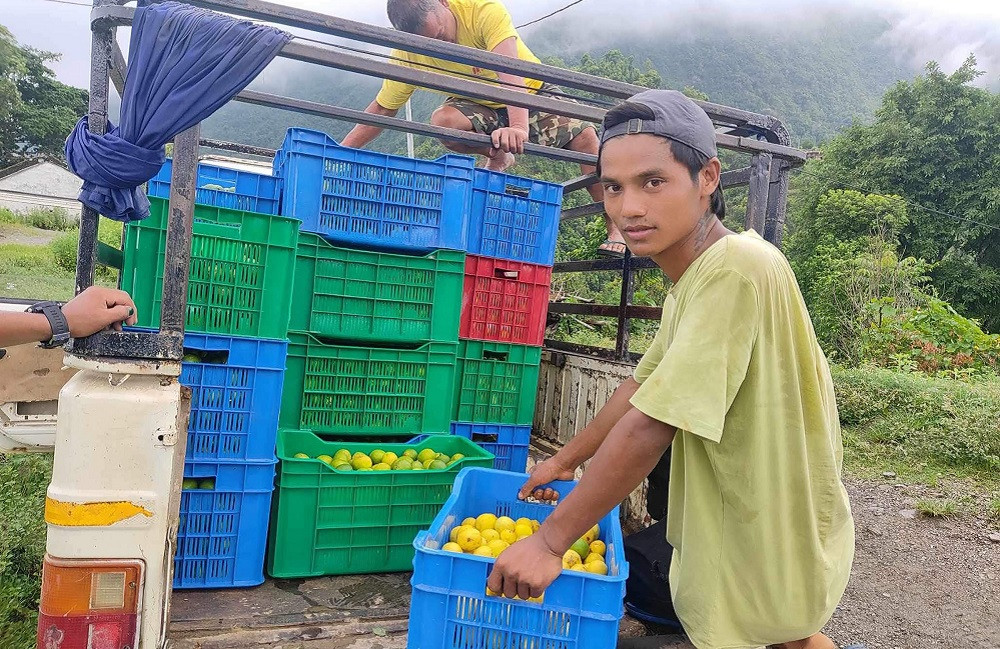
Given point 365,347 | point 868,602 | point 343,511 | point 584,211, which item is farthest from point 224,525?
point 868,602

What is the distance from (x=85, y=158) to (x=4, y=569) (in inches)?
92.8

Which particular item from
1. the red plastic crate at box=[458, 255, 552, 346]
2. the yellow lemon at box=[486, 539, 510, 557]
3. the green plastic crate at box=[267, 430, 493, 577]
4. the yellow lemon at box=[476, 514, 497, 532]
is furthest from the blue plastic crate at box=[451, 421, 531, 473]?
the yellow lemon at box=[486, 539, 510, 557]

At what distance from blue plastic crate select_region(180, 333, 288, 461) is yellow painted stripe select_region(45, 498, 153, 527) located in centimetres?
104

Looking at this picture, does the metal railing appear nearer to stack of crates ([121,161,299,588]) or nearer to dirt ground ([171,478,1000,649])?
stack of crates ([121,161,299,588])

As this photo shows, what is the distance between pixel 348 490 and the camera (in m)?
2.85

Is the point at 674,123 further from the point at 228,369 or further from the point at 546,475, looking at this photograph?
the point at 228,369

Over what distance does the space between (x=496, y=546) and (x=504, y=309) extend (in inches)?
63.3

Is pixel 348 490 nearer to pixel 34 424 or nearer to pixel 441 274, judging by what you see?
pixel 441 274

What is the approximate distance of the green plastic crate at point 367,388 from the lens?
2967 mm

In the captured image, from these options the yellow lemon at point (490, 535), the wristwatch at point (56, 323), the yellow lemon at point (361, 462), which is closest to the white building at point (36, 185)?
the yellow lemon at point (361, 462)

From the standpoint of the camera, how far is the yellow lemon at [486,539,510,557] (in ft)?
6.98

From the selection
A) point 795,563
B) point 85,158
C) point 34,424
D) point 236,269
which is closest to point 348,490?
point 236,269

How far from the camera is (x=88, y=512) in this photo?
1.51 metres

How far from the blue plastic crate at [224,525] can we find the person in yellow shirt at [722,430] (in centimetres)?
149
